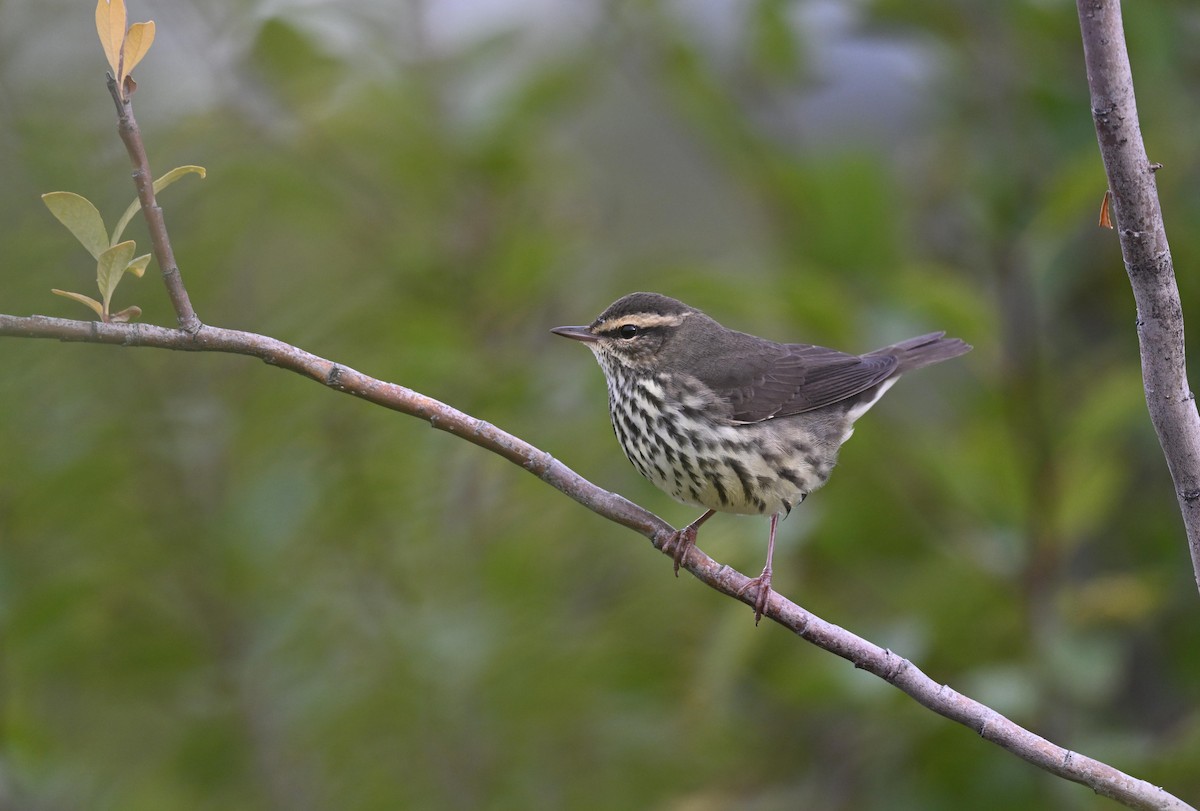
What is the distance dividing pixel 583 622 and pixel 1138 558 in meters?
2.24

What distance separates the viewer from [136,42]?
7.16ft

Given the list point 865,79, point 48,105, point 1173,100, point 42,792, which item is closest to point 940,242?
point 865,79

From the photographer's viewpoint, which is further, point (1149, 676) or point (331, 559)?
point (1149, 676)

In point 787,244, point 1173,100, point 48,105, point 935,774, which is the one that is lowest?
point 935,774

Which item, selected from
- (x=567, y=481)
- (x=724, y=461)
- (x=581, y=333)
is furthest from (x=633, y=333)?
(x=567, y=481)

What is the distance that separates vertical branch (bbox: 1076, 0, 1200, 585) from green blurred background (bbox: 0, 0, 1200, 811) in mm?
2088

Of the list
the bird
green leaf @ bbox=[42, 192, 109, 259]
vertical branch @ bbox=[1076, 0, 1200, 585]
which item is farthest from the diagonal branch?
the bird

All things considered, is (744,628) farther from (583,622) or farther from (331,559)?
(331,559)

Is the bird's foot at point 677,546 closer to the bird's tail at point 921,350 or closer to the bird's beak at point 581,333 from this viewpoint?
the bird's beak at point 581,333

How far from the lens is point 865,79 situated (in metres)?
5.94

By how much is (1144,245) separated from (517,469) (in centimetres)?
306

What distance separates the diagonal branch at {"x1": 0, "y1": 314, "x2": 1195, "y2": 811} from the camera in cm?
221

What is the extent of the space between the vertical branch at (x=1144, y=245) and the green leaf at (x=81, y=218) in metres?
1.63

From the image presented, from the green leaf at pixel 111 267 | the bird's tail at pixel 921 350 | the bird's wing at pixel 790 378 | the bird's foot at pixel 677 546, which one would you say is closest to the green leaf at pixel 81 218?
the green leaf at pixel 111 267
